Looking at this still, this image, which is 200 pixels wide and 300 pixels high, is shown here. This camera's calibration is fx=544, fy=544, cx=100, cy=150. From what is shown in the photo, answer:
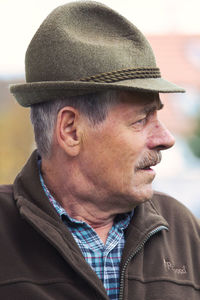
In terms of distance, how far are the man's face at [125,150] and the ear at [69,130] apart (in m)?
0.04

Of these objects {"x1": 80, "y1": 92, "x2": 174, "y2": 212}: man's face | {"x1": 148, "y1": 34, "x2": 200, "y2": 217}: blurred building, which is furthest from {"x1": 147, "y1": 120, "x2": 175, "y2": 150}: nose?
{"x1": 148, "y1": 34, "x2": 200, "y2": 217}: blurred building

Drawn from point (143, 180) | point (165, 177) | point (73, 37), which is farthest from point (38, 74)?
point (165, 177)

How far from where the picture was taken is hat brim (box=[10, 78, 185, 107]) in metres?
2.15

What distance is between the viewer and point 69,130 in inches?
91.0

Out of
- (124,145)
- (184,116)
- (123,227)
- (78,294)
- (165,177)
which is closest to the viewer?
(78,294)

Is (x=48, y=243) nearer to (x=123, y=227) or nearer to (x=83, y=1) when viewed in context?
(x=123, y=227)

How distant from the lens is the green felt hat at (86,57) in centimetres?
219

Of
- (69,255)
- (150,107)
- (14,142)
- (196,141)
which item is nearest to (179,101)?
(196,141)

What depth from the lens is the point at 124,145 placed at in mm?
Answer: 2248

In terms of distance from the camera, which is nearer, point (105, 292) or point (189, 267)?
point (105, 292)

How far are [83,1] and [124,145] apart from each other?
643 mm

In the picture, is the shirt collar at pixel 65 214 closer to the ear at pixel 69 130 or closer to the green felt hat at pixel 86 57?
the ear at pixel 69 130

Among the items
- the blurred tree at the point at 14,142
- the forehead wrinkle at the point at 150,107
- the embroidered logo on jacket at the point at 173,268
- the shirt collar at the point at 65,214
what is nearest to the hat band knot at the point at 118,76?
the forehead wrinkle at the point at 150,107

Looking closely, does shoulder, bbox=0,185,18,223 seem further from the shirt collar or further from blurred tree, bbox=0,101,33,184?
blurred tree, bbox=0,101,33,184
